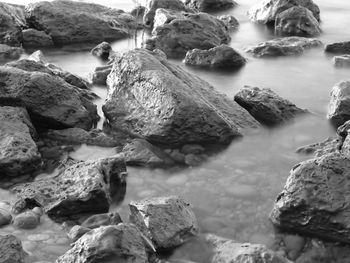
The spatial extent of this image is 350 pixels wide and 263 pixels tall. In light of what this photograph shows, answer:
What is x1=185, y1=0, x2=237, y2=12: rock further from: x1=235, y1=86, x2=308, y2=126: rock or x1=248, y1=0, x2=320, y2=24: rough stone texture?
x1=235, y1=86, x2=308, y2=126: rock

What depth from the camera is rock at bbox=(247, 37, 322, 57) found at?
1401 cm

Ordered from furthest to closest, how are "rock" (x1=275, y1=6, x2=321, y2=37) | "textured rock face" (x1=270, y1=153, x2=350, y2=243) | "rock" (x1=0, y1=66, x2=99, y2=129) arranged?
"rock" (x1=275, y1=6, x2=321, y2=37) → "rock" (x1=0, y1=66, x2=99, y2=129) → "textured rock face" (x1=270, y1=153, x2=350, y2=243)

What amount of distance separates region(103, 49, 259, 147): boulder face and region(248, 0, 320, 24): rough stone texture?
804 centimetres

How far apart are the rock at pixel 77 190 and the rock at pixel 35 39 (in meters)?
8.46

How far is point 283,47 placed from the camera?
14.1 m

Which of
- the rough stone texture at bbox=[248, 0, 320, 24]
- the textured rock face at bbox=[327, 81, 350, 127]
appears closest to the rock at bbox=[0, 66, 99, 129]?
the textured rock face at bbox=[327, 81, 350, 127]

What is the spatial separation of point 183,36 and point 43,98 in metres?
6.35

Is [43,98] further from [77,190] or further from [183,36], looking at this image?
[183,36]

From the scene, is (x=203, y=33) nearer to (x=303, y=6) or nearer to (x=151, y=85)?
(x=303, y=6)

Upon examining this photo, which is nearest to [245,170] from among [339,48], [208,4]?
[339,48]

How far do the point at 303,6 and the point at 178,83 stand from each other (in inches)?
401

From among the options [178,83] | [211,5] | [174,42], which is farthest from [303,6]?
[178,83]

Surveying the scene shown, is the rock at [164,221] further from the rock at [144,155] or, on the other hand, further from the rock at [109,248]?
the rock at [144,155]

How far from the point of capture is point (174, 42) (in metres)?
14.2
